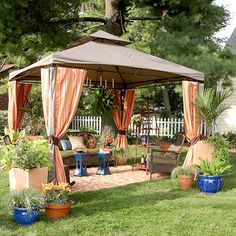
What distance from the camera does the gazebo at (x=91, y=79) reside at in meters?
6.58

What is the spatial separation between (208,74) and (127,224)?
6.32 m

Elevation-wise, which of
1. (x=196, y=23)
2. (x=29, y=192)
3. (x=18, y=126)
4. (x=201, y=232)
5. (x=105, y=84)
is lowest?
(x=201, y=232)

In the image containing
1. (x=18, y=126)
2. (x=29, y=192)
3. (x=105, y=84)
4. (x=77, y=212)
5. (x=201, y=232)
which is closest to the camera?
(x=201, y=232)

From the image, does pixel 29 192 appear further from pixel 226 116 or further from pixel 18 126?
pixel 226 116

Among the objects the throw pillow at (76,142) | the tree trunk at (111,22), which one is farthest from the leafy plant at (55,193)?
the tree trunk at (111,22)

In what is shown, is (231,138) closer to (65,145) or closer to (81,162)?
(65,145)

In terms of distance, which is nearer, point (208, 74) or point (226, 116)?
point (208, 74)

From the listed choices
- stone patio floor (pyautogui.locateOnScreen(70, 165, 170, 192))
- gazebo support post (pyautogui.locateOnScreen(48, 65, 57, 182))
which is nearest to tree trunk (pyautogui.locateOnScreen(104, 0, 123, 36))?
stone patio floor (pyautogui.locateOnScreen(70, 165, 170, 192))

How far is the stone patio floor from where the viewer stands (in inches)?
298

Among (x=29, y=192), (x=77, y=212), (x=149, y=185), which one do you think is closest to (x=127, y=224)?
(x=77, y=212)

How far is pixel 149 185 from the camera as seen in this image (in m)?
7.55

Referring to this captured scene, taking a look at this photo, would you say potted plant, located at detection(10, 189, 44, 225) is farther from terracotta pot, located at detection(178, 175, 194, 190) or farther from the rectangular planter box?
terracotta pot, located at detection(178, 175, 194, 190)

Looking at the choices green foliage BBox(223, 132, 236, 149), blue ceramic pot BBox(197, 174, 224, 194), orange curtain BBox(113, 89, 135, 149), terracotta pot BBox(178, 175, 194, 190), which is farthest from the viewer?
green foliage BBox(223, 132, 236, 149)

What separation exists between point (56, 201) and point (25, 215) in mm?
508
